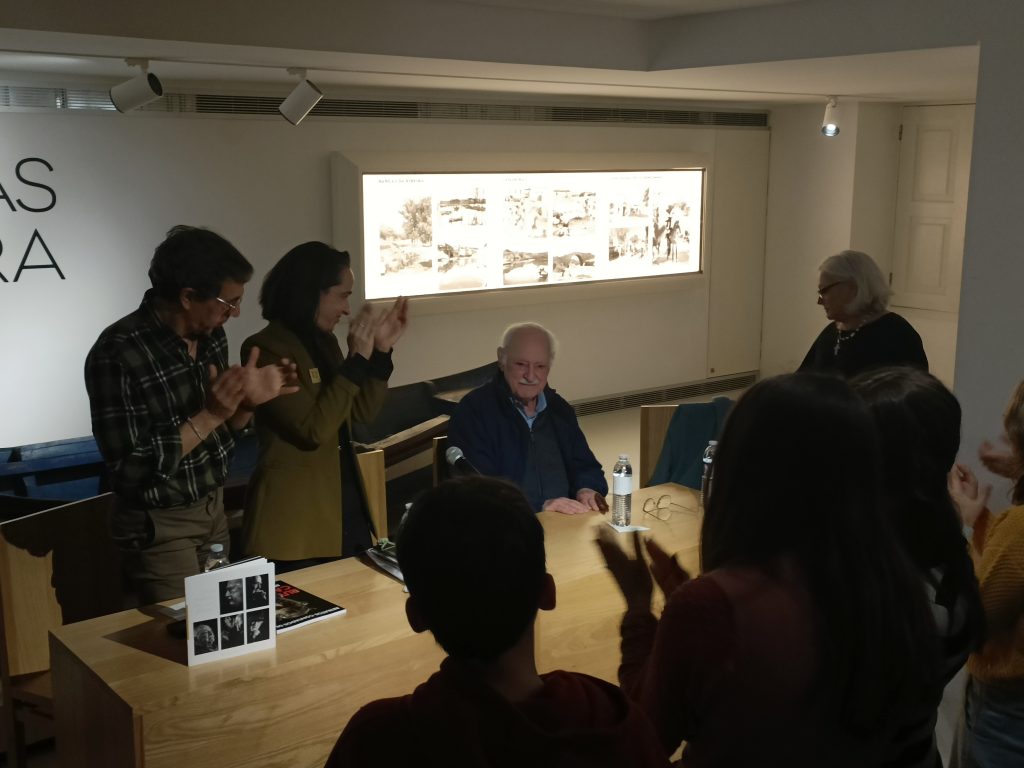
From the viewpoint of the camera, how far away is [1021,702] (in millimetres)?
1976

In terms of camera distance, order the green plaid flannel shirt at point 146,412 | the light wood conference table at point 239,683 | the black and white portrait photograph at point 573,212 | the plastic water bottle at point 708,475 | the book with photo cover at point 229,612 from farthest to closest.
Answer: the black and white portrait photograph at point 573,212 → the green plaid flannel shirt at point 146,412 → the book with photo cover at point 229,612 → the light wood conference table at point 239,683 → the plastic water bottle at point 708,475

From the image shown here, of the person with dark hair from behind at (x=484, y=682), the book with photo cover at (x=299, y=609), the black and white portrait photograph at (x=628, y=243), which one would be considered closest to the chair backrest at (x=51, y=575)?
the book with photo cover at (x=299, y=609)

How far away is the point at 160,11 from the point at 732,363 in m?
6.50

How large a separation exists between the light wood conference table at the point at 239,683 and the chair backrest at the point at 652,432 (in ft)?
5.52

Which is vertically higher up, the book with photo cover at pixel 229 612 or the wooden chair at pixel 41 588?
the book with photo cover at pixel 229 612

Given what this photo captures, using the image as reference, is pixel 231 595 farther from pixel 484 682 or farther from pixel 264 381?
pixel 484 682

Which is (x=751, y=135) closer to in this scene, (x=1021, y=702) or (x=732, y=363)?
(x=732, y=363)

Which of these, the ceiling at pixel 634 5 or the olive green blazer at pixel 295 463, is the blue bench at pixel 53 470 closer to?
the olive green blazer at pixel 295 463

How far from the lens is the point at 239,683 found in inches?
87.3

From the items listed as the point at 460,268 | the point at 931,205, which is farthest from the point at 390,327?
the point at 931,205

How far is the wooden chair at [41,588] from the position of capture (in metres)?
2.87

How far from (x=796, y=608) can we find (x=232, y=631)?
139 centimetres

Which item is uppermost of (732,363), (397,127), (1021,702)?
(397,127)

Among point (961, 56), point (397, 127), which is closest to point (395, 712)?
point (961, 56)
